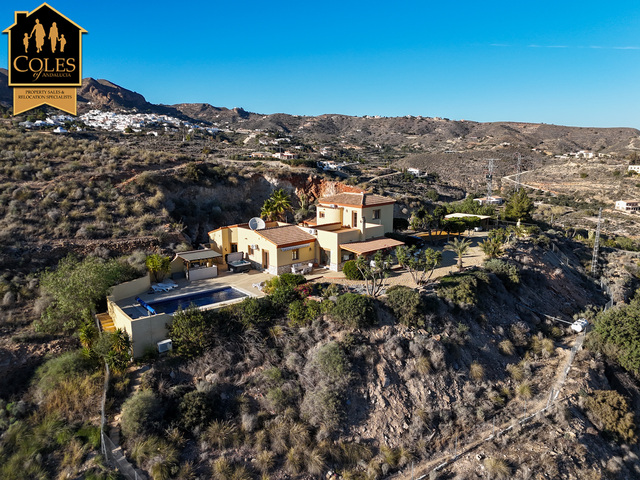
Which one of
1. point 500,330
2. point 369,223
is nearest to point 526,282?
point 500,330

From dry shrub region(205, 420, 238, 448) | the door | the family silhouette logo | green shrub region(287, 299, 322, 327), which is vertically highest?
the family silhouette logo

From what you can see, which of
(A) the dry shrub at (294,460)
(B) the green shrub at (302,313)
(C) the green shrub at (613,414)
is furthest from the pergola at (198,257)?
(C) the green shrub at (613,414)

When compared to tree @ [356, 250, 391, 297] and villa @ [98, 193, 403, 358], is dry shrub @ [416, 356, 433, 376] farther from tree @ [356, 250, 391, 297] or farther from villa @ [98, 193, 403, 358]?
villa @ [98, 193, 403, 358]

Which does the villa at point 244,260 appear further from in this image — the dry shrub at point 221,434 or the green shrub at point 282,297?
the dry shrub at point 221,434

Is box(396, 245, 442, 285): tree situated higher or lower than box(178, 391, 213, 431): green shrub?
higher

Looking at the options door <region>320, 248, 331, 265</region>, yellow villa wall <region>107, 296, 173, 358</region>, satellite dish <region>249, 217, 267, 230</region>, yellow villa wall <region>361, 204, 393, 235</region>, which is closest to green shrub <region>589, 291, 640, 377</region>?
yellow villa wall <region>361, 204, 393, 235</region>

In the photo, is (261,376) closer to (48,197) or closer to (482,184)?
(48,197)

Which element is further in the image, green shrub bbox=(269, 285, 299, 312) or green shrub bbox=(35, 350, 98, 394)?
green shrub bbox=(269, 285, 299, 312)
